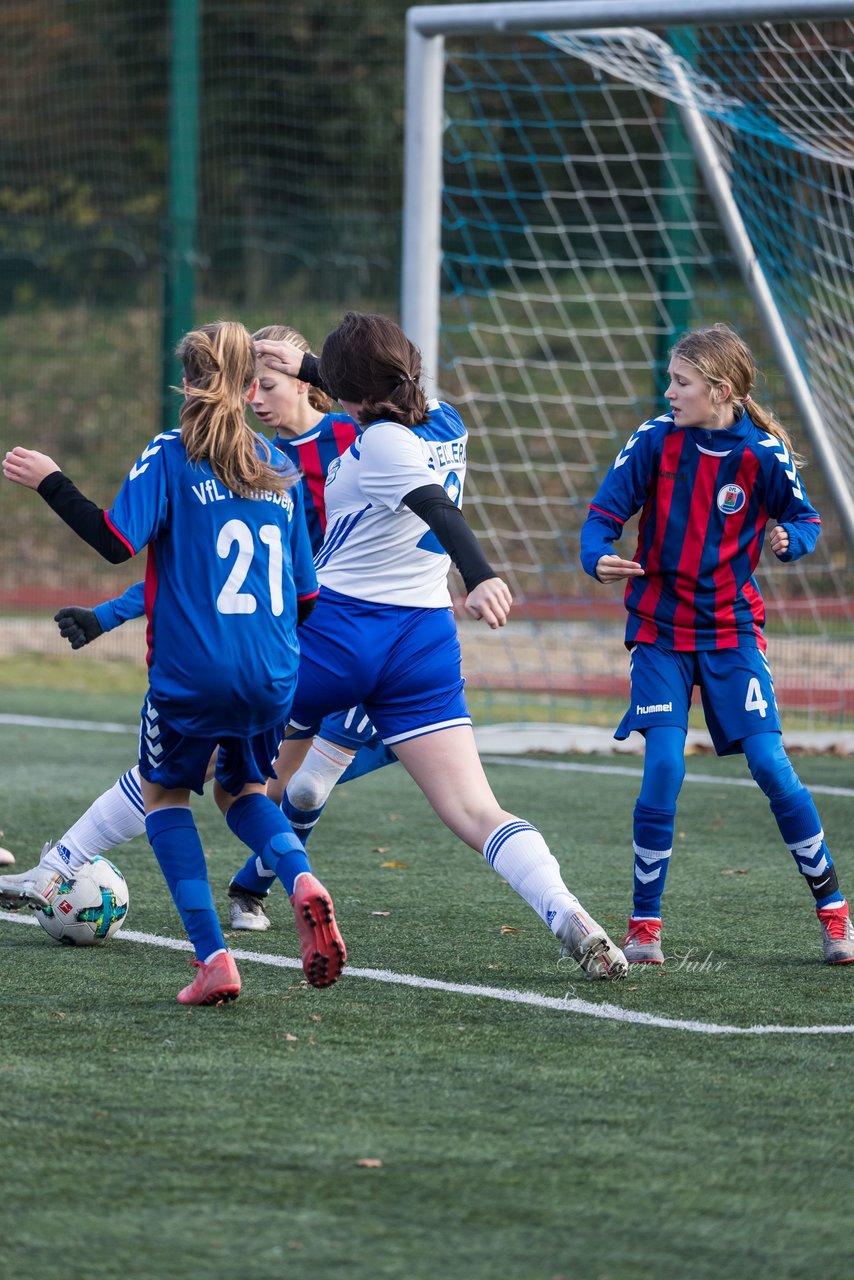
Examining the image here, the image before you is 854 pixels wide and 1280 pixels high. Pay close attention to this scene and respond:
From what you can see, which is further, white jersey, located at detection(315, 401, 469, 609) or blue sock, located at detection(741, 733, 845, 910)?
blue sock, located at detection(741, 733, 845, 910)

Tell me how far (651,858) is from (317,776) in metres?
1.03

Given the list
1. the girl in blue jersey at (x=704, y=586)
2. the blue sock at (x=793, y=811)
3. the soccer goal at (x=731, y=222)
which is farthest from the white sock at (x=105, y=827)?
the soccer goal at (x=731, y=222)

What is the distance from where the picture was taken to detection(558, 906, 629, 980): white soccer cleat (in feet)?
15.1

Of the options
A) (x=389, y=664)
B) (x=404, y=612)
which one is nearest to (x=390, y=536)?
(x=404, y=612)

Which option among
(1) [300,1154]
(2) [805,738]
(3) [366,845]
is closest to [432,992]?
(1) [300,1154]

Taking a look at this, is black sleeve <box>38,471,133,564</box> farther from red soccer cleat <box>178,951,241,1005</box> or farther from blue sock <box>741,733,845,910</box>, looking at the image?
blue sock <box>741,733,845,910</box>

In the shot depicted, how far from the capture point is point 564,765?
9.49 metres

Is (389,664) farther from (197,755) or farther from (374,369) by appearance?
(374,369)

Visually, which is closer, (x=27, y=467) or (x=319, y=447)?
(x=27, y=467)

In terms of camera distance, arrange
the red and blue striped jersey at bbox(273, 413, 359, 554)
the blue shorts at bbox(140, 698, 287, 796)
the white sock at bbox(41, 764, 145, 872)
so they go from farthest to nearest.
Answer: the red and blue striped jersey at bbox(273, 413, 359, 554)
the white sock at bbox(41, 764, 145, 872)
the blue shorts at bbox(140, 698, 287, 796)

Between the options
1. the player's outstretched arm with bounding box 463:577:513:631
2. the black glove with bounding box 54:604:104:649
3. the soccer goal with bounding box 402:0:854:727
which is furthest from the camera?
the soccer goal with bounding box 402:0:854:727

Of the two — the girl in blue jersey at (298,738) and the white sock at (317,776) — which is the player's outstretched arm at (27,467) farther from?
the white sock at (317,776)

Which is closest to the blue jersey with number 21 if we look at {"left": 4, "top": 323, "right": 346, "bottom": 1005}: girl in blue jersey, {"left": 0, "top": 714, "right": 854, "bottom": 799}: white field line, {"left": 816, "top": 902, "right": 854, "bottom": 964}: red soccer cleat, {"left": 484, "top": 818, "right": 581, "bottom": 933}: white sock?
{"left": 4, "top": 323, "right": 346, "bottom": 1005}: girl in blue jersey

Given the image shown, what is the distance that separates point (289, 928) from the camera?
221 inches
